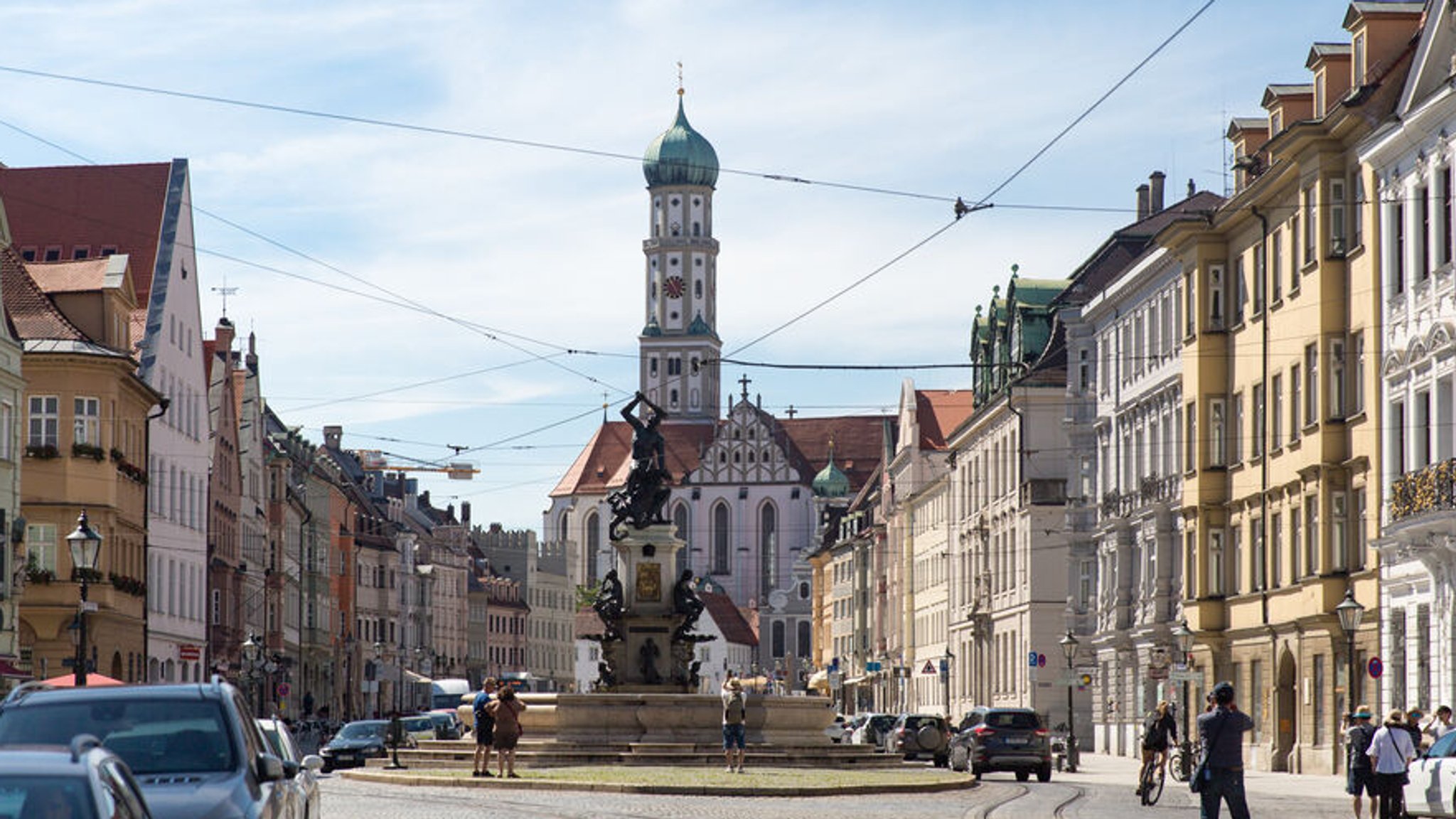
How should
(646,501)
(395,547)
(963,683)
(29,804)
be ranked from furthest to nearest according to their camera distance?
1. (395,547)
2. (963,683)
3. (646,501)
4. (29,804)

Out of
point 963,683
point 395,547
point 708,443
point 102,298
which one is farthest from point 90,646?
point 708,443

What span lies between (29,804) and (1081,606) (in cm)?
6509

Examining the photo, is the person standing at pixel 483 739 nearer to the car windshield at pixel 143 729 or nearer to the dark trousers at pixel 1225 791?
the dark trousers at pixel 1225 791

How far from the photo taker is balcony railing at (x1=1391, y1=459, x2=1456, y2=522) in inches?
1518

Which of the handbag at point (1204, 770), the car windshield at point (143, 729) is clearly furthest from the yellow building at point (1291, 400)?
the car windshield at point (143, 729)

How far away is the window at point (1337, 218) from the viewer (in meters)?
47.1

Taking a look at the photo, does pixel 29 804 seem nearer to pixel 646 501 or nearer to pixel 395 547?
pixel 646 501

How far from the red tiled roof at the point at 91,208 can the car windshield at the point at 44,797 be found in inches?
2504

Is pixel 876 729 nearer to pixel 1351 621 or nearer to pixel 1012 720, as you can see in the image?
pixel 1012 720

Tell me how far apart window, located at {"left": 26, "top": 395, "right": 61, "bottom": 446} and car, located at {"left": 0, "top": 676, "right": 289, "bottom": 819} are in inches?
1824

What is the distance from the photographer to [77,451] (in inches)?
2362

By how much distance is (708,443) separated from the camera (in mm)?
198000

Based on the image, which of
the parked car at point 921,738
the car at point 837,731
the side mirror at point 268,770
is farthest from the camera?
the parked car at point 921,738

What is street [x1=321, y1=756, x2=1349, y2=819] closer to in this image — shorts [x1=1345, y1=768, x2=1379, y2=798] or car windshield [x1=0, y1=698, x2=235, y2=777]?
shorts [x1=1345, y1=768, x2=1379, y2=798]
